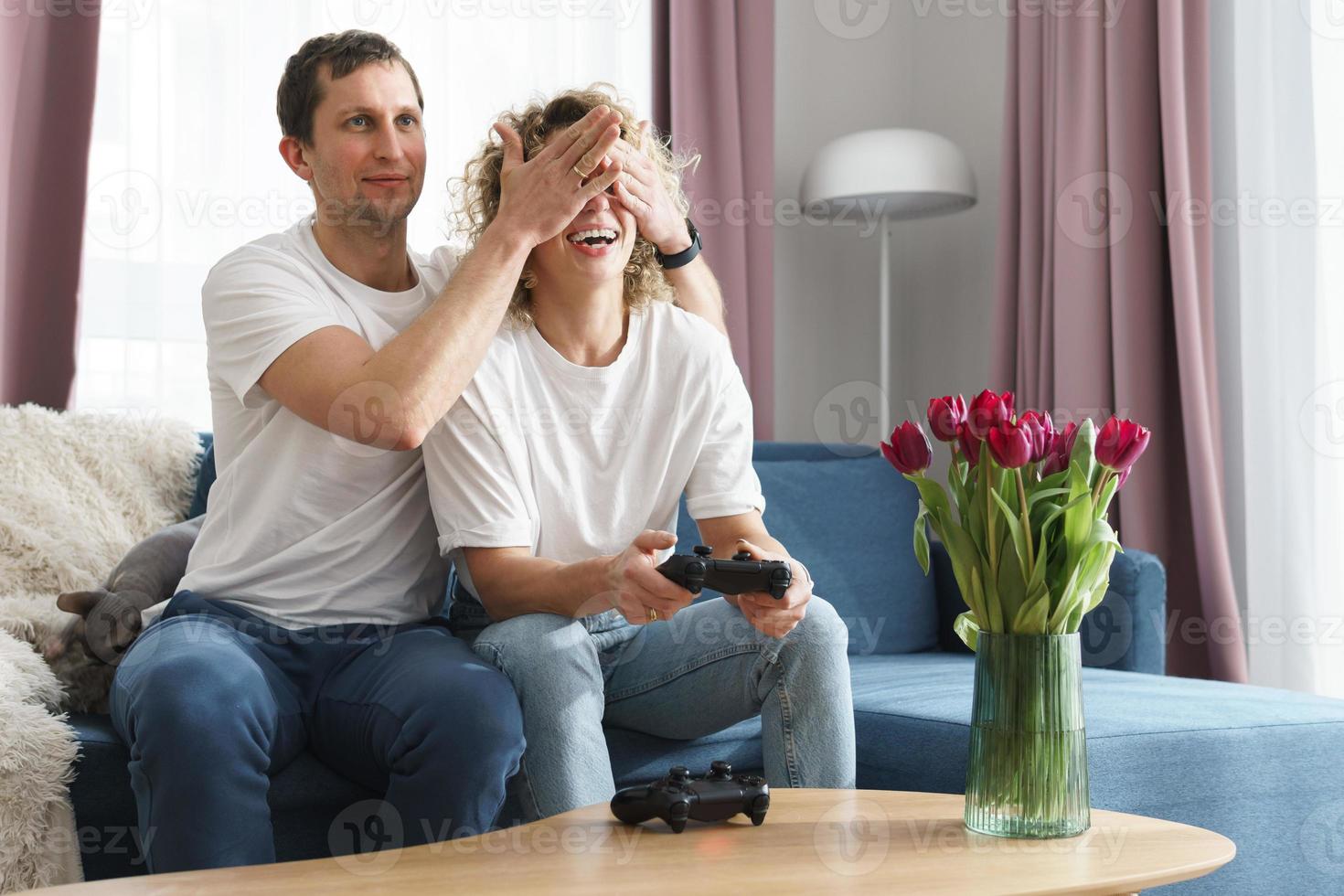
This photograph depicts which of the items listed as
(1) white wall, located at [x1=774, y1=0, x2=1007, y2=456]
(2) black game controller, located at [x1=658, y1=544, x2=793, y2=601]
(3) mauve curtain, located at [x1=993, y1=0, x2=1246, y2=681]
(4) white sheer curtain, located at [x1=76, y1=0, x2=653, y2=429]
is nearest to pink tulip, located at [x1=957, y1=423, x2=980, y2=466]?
(2) black game controller, located at [x1=658, y1=544, x2=793, y2=601]

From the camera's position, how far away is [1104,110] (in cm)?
271

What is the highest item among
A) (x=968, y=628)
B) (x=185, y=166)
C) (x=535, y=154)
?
(x=185, y=166)

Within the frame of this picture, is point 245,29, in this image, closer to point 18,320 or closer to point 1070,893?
point 18,320

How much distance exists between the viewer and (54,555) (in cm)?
179

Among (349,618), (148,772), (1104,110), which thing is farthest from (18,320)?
(1104,110)

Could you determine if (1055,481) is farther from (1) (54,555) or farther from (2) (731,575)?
(1) (54,555)

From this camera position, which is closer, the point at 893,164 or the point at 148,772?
the point at 148,772

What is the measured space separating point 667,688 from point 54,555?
36.9 inches

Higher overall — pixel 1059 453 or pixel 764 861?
pixel 1059 453

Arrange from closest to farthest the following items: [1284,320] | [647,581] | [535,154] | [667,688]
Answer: [647,581]
[667,688]
[535,154]
[1284,320]

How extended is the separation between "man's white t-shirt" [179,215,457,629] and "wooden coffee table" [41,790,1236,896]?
0.52 metres

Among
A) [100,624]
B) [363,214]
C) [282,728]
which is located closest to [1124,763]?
[282,728]

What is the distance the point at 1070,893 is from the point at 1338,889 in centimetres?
93

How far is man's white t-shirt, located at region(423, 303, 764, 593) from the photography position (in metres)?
1.49
